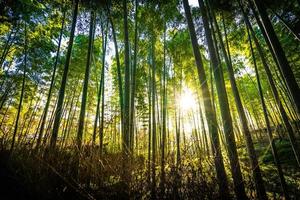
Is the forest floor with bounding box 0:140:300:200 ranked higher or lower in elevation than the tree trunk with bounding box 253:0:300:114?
lower

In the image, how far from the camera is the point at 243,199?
2143 millimetres

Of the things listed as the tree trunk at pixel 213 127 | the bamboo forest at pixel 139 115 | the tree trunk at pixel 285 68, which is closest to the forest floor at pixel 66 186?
the bamboo forest at pixel 139 115

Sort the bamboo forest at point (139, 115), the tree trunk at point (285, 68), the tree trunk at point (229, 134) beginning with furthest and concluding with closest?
the tree trunk at point (229, 134) → the bamboo forest at point (139, 115) → the tree trunk at point (285, 68)

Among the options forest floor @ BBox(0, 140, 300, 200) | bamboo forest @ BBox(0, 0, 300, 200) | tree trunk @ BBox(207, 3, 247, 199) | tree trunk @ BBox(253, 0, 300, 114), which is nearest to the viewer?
tree trunk @ BBox(253, 0, 300, 114)

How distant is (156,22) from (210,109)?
3.57 metres

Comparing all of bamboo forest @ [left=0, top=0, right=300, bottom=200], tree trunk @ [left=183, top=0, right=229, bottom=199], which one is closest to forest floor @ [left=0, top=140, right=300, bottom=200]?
bamboo forest @ [left=0, top=0, right=300, bottom=200]

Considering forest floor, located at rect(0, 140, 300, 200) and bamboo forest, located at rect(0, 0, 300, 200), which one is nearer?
forest floor, located at rect(0, 140, 300, 200)

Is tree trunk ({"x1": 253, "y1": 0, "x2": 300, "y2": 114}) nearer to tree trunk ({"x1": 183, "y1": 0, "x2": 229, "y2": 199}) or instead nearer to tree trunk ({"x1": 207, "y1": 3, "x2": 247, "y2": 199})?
tree trunk ({"x1": 183, "y1": 0, "x2": 229, "y2": 199})

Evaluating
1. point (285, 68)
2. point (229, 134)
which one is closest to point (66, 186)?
point (229, 134)

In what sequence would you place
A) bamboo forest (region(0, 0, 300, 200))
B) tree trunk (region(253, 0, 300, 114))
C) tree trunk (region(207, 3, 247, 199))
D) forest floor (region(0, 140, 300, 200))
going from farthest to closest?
tree trunk (region(207, 3, 247, 199)) → bamboo forest (region(0, 0, 300, 200)) → forest floor (region(0, 140, 300, 200)) → tree trunk (region(253, 0, 300, 114))

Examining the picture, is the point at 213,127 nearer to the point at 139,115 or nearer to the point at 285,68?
the point at 285,68

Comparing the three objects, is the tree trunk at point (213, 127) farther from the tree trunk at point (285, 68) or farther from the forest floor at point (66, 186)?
the tree trunk at point (285, 68)

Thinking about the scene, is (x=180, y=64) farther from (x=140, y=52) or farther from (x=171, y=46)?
(x=140, y=52)

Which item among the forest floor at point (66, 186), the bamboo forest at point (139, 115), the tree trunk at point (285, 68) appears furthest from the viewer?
the bamboo forest at point (139, 115)
